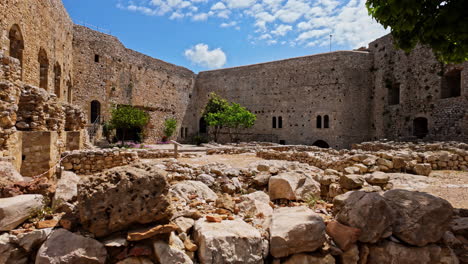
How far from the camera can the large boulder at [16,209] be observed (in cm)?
241

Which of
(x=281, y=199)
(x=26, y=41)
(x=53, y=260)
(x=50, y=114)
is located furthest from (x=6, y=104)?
(x=26, y=41)

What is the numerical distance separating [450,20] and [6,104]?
8303 millimetres

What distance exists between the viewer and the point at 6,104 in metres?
5.11

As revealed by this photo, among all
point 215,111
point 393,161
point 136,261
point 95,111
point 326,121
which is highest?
point 215,111

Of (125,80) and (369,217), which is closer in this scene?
(369,217)

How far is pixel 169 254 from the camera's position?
250 centimetres

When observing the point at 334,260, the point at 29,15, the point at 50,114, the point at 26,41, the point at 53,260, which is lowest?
the point at 334,260

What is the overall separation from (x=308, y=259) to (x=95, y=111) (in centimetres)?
2610

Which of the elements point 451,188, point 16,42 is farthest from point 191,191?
point 16,42

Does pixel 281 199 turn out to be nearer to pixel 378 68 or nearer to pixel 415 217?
pixel 415 217

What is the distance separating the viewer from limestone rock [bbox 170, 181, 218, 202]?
4164 millimetres

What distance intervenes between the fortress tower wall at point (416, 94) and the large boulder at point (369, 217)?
2005cm

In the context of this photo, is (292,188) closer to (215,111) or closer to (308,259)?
(308,259)

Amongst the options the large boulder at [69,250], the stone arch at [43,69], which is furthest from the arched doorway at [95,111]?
the large boulder at [69,250]
